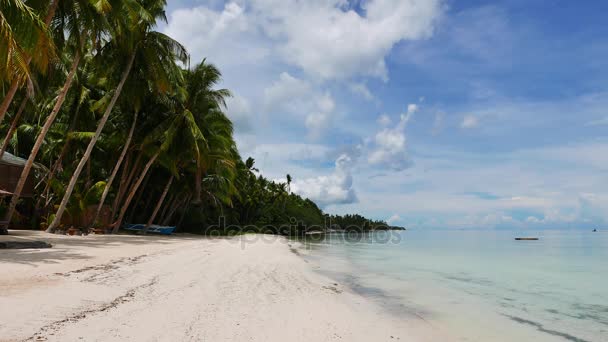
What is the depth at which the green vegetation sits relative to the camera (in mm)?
14023

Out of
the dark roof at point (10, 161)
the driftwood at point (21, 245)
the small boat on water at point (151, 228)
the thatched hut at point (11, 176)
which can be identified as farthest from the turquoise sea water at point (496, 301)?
the thatched hut at point (11, 176)

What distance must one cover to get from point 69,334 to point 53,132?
2231 centimetres

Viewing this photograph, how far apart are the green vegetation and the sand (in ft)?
13.7

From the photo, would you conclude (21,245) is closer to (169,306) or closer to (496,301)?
(169,306)

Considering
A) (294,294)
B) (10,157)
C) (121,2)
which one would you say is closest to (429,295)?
(294,294)

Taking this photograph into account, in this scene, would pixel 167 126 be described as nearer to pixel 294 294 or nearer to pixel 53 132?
pixel 53 132

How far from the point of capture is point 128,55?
56.2 feet

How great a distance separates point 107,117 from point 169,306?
14226 mm

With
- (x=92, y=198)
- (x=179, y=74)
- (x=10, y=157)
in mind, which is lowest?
(x=92, y=198)

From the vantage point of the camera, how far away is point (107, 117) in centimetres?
1688

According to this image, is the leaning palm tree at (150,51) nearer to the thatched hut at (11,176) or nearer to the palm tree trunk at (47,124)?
the palm tree trunk at (47,124)

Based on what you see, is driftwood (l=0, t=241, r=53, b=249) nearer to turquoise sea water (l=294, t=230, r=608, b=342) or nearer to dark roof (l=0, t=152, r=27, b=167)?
turquoise sea water (l=294, t=230, r=608, b=342)

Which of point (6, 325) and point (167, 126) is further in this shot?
point (167, 126)

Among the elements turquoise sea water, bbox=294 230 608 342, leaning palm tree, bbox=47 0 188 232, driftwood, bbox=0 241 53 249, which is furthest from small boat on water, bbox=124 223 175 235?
turquoise sea water, bbox=294 230 608 342
